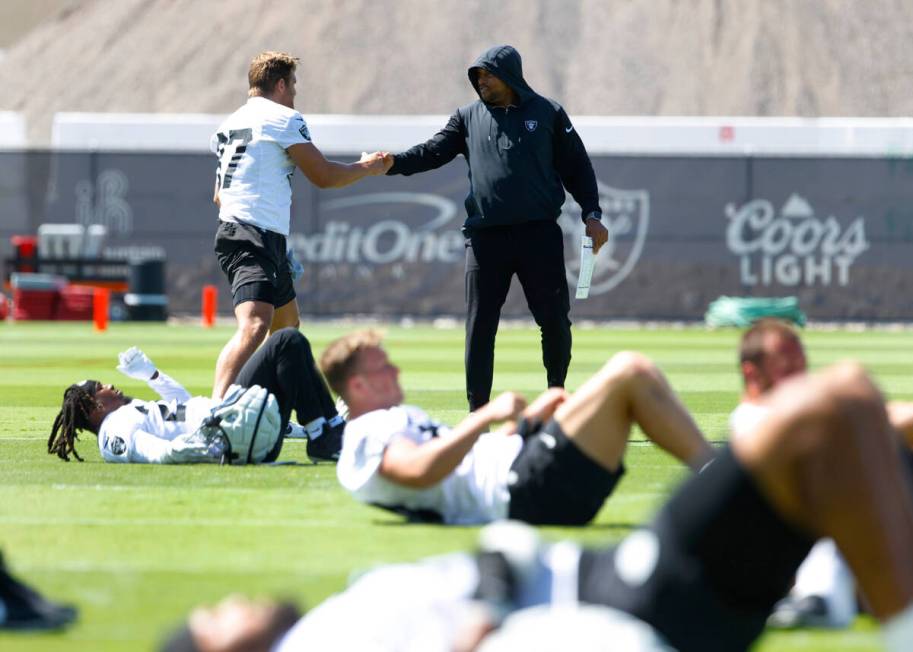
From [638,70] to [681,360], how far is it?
159 ft

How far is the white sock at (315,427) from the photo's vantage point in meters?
9.50

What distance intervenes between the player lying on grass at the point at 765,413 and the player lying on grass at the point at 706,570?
0.18 m

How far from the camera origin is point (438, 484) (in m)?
6.43

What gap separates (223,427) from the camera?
9.34 meters

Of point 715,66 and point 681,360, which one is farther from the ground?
point 715,66

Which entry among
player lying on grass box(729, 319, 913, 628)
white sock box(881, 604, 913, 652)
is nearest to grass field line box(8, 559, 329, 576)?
player lying on grass box(729, 319, 913, 628)

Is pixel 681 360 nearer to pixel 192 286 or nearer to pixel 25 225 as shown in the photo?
pixel 192 286

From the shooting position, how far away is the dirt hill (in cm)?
6719

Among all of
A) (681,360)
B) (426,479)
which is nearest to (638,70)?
(681,360)

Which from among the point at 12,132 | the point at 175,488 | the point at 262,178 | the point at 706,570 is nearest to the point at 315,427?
the point at 175,488

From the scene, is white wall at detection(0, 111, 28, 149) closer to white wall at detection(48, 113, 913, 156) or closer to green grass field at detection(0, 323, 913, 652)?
white wall at detection(48, 113, 913, 156)

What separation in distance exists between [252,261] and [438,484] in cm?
426

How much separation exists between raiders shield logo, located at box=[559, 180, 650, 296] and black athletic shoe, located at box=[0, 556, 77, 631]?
1035 inches

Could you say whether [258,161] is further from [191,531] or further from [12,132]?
[12,132]
